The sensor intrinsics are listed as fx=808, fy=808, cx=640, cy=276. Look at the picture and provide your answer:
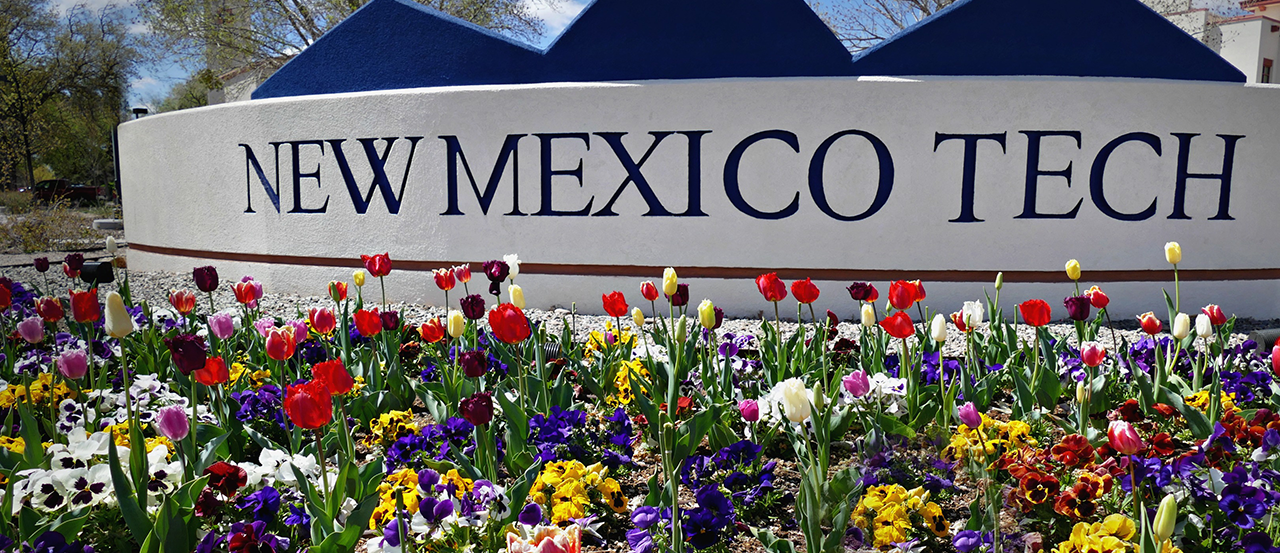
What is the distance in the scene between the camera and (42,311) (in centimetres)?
314

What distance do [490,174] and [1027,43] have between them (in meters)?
4.22

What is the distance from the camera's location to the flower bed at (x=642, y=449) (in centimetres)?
190

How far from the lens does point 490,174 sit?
20.5 ft

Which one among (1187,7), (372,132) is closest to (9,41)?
(372,132)

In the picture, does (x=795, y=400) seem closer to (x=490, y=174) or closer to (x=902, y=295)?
(x=902, y=295)

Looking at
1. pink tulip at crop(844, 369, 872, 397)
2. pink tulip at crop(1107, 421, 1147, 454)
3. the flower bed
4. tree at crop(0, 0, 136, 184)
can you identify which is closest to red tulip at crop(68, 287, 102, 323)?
the flower bed

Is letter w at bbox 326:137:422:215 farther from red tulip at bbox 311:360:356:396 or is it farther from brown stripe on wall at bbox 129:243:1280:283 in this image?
red tulip at bbox 311:360:356:396

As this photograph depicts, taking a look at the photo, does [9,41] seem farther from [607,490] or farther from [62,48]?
[607,490]

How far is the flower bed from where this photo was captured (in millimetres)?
1903

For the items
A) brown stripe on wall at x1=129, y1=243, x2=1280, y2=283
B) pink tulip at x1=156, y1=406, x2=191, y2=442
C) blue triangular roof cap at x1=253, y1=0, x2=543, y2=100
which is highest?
blue triangular roof cap at x1=253, y1=0, x2=543, y2=100

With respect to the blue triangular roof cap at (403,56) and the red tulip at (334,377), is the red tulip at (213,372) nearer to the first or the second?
the red tulip at (334,377)

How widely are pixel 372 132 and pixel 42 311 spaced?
3602mm

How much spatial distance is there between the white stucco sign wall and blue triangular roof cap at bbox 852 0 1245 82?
42 centimetres

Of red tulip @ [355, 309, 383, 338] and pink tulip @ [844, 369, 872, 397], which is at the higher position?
red tulip @ [355, 309, 383, 338]
